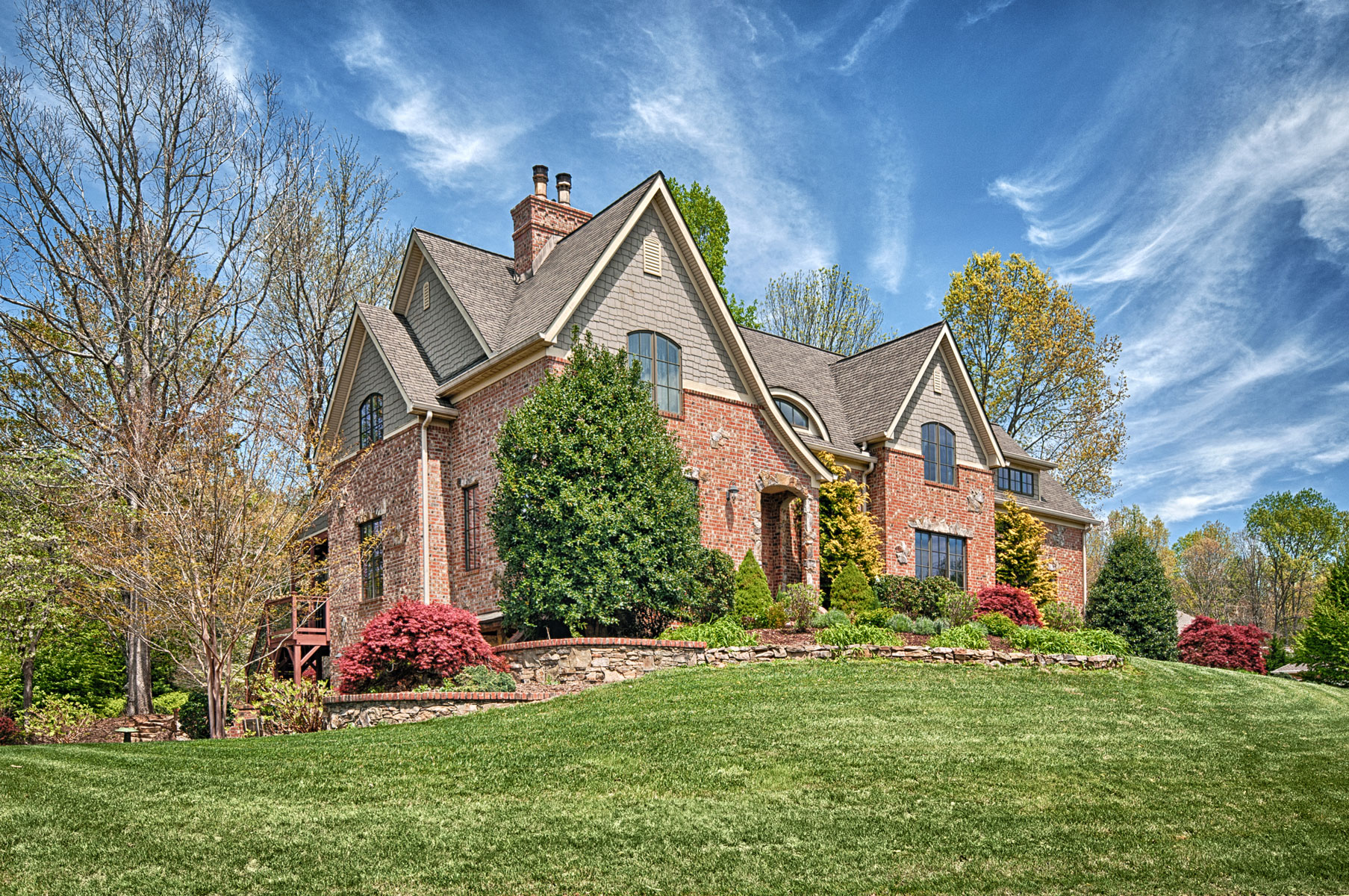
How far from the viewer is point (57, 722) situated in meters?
19.2

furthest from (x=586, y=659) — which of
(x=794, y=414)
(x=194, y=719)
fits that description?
(x=194, y=719)

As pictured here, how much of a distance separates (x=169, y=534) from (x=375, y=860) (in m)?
8.04

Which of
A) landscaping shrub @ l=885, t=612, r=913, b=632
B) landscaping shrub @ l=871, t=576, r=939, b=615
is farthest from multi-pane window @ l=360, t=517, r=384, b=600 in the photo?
landscaping shrub @ l=871, t=576, r=939, b=615

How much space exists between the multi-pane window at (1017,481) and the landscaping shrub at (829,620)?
14.6 meters

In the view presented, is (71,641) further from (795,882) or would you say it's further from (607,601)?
(795,882)

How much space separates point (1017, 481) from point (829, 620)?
630 inches

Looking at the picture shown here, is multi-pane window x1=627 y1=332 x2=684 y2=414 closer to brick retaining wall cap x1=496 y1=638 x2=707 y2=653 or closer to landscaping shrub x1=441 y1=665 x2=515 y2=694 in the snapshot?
brick retaining wall cap x1=496 y1=638 x2=707 y2=653

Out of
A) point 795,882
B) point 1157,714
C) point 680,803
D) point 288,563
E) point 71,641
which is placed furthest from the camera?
point 71,641

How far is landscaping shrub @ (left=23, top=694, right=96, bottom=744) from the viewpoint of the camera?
18.8 m

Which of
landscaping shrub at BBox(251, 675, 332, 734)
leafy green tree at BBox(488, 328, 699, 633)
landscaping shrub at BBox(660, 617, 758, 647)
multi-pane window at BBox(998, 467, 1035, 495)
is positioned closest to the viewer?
landscaping shrub at BBox(251, 675, 332, 734)

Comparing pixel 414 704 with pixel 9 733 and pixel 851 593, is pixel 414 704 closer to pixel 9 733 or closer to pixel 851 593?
pixel 9 733

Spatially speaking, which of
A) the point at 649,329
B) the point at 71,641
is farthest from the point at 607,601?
the point at 71,641

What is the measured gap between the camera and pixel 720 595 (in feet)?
62.6

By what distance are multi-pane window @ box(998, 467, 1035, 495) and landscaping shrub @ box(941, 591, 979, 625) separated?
940cm
